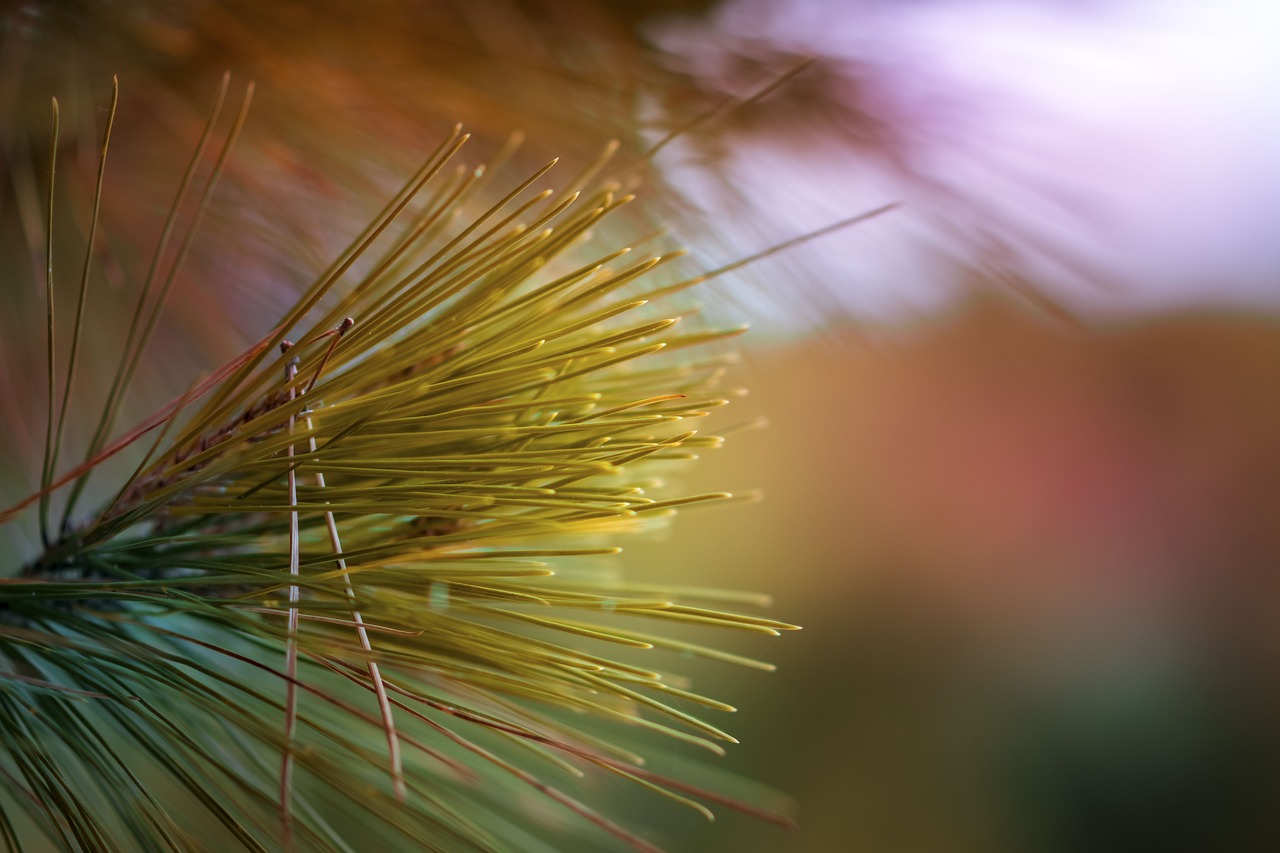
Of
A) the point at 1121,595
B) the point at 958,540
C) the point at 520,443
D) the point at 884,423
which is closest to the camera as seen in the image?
the point at 520,443

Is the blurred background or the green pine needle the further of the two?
the blurred background

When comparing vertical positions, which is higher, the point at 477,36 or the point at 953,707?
the point at 477,36

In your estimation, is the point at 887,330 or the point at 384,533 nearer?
the point at 384,533

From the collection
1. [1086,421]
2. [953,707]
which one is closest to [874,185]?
[953,707]

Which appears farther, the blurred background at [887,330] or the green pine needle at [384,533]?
the blurred background at [887,330]

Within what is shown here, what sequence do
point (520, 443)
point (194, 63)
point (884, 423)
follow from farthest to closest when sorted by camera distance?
point (884, 423), point (194, 63), point (520, 443)

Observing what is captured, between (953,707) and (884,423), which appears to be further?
(884,423)

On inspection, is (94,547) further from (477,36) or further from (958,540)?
(958,540)

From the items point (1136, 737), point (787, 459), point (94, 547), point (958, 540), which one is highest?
point (787, 459)
